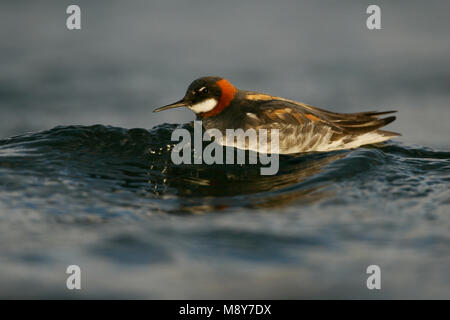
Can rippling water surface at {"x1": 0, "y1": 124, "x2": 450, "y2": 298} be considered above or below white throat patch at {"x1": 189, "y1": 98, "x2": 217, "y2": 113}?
below

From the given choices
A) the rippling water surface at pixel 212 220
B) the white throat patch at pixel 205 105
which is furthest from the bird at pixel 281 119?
the rippling water surface at pixel 212 220

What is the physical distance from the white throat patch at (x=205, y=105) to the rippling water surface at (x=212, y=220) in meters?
1.02

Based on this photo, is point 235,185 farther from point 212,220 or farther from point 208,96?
point 208,96

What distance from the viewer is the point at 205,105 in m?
9.36

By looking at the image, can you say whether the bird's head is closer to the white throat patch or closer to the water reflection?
the white throat patch

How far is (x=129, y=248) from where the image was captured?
566 centimetres

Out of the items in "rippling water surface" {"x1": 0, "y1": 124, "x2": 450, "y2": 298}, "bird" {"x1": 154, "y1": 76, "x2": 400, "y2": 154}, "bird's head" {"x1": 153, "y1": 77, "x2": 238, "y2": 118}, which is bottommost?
"rippling water surface" {"x1": 0, "y1": 124, "x2": 450, "y2": 298}

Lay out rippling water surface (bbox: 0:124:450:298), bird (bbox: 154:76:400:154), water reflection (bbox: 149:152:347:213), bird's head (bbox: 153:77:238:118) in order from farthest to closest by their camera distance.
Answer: bird's head (bbox: 153:77:238:118) < bird (bbox: 154:76:400:154) < water reflection (bbox: 149:152:347:213) < rippling water surface (bbox: 0:124:450:298)

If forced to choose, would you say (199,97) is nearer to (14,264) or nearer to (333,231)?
(333,231)

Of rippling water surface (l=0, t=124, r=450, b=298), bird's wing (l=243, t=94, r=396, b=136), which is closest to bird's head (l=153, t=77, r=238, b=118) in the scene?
bird's wing (l=243, t=94, r=396, b=136)

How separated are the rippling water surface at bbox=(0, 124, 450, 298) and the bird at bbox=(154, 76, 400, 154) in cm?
45

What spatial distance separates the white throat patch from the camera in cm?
933

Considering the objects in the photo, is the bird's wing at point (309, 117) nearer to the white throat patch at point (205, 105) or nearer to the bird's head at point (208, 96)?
the bird's head at point (208, 96)

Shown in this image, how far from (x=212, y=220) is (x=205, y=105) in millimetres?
3431
